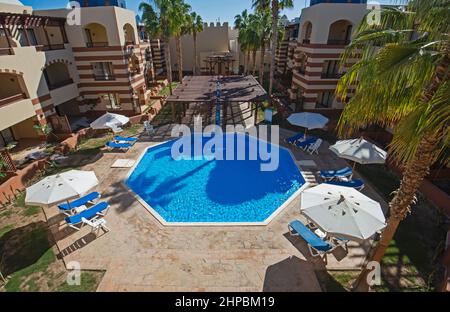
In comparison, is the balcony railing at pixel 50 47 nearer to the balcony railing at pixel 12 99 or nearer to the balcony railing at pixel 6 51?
the balcony railing at pixel 6 51

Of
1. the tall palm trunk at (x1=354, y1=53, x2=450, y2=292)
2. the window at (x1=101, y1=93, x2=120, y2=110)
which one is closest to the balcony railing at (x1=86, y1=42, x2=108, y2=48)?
the window at (x1=101, y1=93, x2=120, y2=110)

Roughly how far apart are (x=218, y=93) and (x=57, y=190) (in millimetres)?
15595

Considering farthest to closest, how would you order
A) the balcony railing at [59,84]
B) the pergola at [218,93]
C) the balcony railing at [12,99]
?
1. the balcony railing at [59,84]
2. the pergola at [218,93]
3. the balcony railing at [12,99]

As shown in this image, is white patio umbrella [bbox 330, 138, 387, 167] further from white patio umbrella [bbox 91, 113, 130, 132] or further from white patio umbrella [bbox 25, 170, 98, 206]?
white patio umbrella [bbox 91, 113, 130, 132]

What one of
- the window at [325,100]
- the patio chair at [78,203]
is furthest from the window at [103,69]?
the window at [325,100]

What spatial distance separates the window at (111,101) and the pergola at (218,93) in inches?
267

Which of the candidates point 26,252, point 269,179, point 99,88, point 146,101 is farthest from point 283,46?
point 26,252

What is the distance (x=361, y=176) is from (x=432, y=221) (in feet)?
13.8

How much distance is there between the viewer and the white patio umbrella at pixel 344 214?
25.8 feet

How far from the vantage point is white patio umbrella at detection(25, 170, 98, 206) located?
9922 mm

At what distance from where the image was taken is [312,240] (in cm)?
940

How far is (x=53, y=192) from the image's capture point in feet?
33.2

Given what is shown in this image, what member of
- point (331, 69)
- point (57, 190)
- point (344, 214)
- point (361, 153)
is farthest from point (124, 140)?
point (331, 69)

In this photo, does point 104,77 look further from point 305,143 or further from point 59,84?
point 305,143
